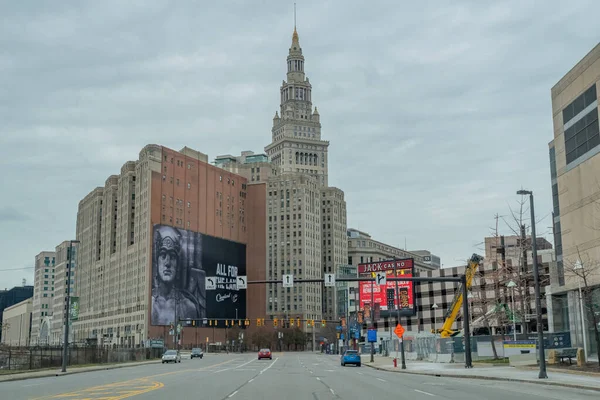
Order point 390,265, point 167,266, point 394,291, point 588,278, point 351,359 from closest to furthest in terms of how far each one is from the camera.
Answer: point 588,278, point 351,359, point 394,291, point 390,265, point 167,266

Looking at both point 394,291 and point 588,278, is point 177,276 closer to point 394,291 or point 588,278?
point 394,291

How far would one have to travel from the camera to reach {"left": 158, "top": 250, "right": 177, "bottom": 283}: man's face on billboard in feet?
604

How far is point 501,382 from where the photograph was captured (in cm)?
3572

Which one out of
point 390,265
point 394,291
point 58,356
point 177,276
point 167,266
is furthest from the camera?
point 177,276

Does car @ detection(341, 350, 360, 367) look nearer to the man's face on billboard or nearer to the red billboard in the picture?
the red billboard

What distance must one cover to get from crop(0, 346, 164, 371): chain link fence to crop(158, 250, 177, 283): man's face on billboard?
Answer: 275ft

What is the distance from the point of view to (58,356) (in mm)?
64500

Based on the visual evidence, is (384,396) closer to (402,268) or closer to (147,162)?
(402,268)

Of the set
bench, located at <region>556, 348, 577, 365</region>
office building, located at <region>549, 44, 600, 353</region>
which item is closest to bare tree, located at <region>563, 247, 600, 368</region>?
office building, located at <region>549, 44, 600, 353</region>

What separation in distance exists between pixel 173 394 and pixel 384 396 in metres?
8.12

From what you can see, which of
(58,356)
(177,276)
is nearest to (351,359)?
(58,356)

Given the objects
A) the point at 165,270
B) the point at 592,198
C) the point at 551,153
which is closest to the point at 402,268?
the point at 551,153

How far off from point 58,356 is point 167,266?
12186 cm

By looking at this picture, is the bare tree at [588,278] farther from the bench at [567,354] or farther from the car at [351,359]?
the car at [351,359]
